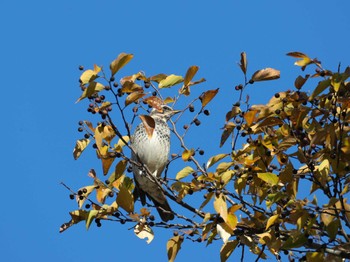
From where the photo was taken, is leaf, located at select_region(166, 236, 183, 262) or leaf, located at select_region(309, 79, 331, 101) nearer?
leaf, located at select_region(309, 79, 331, 101)

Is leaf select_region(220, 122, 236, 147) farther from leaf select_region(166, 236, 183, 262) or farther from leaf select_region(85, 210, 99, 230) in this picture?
leaf select_region(85, 210, 99, 230)

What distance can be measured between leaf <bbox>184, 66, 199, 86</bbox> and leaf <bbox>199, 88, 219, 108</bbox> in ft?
0.47

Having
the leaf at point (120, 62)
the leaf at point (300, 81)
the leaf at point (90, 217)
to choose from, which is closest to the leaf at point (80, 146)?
the leaf at point (90, 217)

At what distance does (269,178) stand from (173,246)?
2.58 ft

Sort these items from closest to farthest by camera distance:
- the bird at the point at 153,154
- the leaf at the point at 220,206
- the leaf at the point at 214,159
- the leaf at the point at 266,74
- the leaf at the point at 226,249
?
1. the leaf at the point at 220,206
2. the leaf at the point at 226,249
3. the leaf at the point at 214,159
4. the leaf at the point at 266,74
5. the bird at the point at 153,154

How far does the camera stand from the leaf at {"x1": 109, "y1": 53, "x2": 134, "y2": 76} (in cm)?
396

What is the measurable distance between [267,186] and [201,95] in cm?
70

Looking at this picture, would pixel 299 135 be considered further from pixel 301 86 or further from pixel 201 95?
pixel 201 95

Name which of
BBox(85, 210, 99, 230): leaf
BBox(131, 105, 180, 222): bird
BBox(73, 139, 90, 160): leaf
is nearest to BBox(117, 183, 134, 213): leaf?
BBox(85, 210, 99, 230): leaf

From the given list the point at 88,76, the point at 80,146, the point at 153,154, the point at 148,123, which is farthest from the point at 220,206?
the point at 153,154

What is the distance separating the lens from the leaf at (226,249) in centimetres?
408

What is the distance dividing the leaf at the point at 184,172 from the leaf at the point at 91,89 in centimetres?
76

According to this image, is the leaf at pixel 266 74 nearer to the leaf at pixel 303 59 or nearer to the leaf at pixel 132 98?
the leaf at pixel 303 59

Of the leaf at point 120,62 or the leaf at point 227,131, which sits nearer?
the leaf at point 120,62
